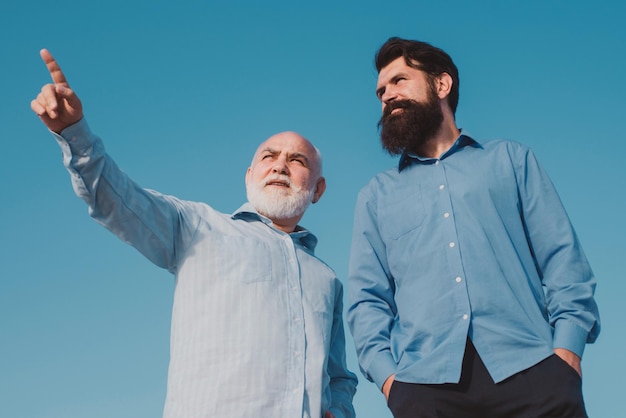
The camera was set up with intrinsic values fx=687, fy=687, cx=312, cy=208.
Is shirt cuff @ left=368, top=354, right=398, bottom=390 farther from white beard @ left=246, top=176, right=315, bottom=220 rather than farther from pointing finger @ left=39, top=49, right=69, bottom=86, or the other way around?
pointing finger @ left=39, top=49, right=69, bottom=86

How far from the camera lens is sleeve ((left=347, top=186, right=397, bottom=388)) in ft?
13.8

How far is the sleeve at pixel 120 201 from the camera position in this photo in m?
4.11

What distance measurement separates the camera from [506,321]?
3.92 m

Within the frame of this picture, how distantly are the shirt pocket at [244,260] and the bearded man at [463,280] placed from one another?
0.67 meters

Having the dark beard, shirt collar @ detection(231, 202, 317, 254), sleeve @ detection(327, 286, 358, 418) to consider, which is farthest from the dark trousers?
shirt collar @ detection(231, 202, 317, 254)

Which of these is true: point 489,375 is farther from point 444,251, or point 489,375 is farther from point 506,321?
point 444,251

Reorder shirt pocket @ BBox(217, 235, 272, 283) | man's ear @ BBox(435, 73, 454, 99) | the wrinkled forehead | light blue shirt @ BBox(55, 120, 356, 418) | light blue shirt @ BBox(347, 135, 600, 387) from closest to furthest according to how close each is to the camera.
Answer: light blue shirt @ BBox(347, 135, 600, 387) → light blue shirt @ BBox(55, 120, 356, 418) → shirt pocket @ BBox(217, 235, 272, 283) → man's ear @ BBox(435, 73, 454, 99) → the wrinkled forehead

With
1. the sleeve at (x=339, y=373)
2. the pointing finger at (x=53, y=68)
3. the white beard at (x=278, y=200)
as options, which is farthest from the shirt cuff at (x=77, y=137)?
the sleeve at (x=339, y=373)

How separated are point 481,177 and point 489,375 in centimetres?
131

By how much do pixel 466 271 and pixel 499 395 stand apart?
759 millimetres

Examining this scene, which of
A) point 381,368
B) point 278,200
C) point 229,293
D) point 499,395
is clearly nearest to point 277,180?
point 278,200

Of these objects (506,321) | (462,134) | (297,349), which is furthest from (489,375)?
(462,134)

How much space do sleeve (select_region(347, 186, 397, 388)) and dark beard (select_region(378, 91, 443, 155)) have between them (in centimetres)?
44

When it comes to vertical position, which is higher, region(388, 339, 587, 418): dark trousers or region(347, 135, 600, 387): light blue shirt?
region(347, 135, 600, 387): light blue shirt
